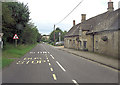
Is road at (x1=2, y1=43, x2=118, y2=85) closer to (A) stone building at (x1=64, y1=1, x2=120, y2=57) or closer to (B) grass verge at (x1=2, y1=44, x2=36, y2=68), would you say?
(B) grass verge at (x1=2, y1=44, x2=36, y2=68)

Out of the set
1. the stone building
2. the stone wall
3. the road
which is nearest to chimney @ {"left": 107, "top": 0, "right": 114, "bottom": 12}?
the stone building

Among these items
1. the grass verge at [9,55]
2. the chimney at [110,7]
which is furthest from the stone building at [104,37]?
the grass verge at [9,55]

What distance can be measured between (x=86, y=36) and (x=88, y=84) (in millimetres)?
21787

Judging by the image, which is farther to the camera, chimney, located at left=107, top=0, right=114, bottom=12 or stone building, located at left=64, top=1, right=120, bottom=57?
chimney, located at left=107, top=0, right=114, bottom=12

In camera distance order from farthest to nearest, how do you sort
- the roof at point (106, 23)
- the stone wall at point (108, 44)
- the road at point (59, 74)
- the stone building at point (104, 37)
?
1. the roof at point (106, 23)
2. the stone building at point (104, 37)
3. the stone wall at point (108, 44)
4. the road at point (59, 74)

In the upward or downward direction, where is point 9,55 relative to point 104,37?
downward

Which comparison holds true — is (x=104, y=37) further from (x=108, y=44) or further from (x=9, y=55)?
(x=9, y=55)

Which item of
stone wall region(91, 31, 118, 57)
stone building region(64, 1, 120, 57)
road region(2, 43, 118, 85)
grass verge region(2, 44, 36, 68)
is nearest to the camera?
road region(2, 43, 118, 85)

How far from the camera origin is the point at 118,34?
634 inches

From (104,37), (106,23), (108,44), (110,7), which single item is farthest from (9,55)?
(110,7)

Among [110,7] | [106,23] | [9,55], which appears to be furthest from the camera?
[110,7]

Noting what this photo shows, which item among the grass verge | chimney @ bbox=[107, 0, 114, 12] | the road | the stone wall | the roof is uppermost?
chimney @ bbox=[107, 0, 114, 12]

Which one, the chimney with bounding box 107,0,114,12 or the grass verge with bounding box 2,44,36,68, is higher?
the chimney with bounding box 107,0,114,12

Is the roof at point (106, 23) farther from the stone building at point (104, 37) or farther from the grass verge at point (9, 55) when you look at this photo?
the grass verge at point (9, 55)
